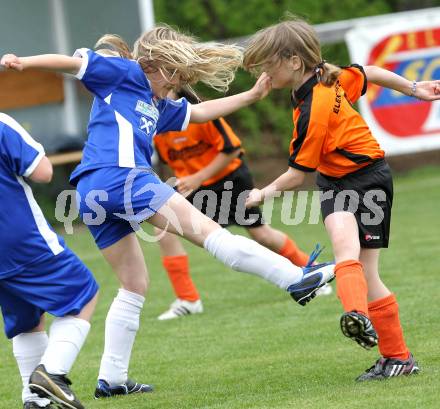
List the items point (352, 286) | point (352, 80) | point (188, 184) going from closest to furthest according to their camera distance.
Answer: point (352, 286) < point (352, 80) < point (188, 184)

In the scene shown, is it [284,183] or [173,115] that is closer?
[284,183]

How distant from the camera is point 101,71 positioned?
4.24m

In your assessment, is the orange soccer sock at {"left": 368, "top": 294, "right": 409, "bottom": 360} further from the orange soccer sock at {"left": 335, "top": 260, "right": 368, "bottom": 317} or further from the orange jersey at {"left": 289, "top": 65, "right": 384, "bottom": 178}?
the orange jersey at {"left": 289, "top": 65, "right": 384, "bottom": 178}

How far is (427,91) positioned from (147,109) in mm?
1377

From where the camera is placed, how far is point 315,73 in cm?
446

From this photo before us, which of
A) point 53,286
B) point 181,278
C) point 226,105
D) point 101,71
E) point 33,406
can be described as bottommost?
Result: point 181,278

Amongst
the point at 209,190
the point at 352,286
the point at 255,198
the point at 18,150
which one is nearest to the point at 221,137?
the point at 209,190

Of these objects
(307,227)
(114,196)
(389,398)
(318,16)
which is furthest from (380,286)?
(318,16)

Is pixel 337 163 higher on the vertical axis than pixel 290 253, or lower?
higher

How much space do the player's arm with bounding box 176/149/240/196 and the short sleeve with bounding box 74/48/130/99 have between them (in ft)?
7.73

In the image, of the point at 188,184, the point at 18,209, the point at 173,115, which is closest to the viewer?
the point at 18,209

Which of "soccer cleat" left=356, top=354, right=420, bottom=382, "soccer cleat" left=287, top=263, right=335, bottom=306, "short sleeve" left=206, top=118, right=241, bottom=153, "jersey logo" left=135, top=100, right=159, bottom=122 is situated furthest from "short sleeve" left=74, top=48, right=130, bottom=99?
"short sleeve" left=206, top=118, right=241, bottom=153

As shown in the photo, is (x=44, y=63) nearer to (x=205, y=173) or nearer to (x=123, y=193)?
(x=123, y=193)

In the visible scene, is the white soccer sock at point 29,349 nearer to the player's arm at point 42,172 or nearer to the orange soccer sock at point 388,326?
the player's arm at point 42,172
